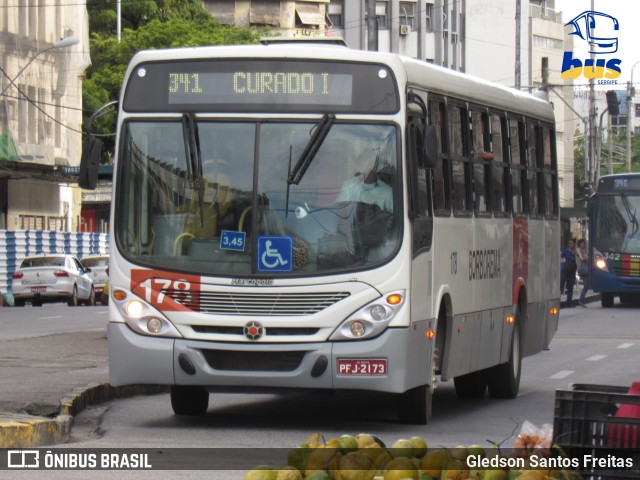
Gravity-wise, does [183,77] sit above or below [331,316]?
above

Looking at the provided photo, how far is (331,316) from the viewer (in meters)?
11.6

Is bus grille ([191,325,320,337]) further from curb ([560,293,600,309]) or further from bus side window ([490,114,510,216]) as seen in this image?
curb ([560,293,600,309])

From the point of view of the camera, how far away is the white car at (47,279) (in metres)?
44.6

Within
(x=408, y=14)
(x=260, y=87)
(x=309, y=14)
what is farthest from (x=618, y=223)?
(x=408, y=14)

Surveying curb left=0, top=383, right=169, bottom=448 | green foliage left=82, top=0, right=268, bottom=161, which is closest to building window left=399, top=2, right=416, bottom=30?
green foliage left=82, top=0, right=268, bottom=161

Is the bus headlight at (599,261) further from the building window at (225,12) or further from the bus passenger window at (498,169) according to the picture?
the building window at (225,12)

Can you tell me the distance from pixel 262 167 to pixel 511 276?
453cm

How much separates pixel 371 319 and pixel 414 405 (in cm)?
104

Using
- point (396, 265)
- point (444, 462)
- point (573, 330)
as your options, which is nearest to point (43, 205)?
point (573, 330)

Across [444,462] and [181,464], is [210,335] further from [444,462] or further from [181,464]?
[444,462]

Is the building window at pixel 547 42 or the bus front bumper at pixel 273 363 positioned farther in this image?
the building window at pixel 547 42

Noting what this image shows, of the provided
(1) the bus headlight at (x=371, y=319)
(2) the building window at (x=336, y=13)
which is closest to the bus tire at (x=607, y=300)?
(1) the bus headlight at (x=371, y=319)

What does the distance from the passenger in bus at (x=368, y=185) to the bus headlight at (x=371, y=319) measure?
2.25 ft

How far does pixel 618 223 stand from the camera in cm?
4159
